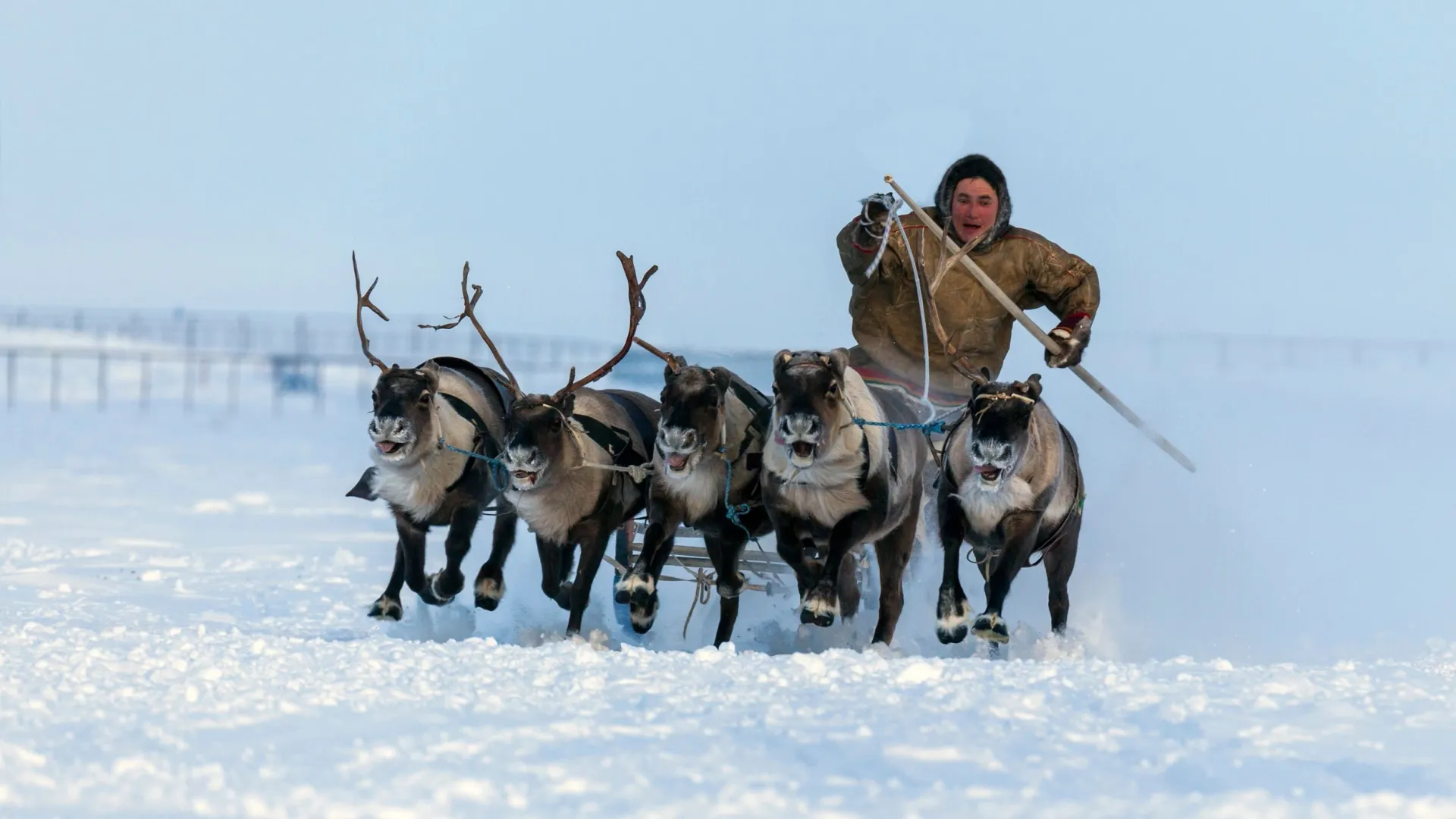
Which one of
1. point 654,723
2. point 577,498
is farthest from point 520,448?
point 654,723

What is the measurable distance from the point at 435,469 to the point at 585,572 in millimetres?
1059

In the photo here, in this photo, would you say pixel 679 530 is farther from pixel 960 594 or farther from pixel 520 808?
pixel 520 808

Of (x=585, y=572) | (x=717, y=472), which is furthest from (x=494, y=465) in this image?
(x=717, y=472)

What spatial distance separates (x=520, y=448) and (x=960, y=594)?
8.03ft

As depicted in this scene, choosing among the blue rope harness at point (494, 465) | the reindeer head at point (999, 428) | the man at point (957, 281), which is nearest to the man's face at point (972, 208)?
the man at point (957, 281)

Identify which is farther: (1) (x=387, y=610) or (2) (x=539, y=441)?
(1) (x=387, y=610)

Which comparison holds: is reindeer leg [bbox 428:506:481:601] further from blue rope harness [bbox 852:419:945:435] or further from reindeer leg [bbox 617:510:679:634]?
blue rope harness [bbox 852:419:945:435]

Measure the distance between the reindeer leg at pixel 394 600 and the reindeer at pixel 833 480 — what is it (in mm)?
2473

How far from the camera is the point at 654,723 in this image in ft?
23.7

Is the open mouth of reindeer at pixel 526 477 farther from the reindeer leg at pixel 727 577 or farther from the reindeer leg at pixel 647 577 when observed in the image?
the reindeer leg at pixel 727 577

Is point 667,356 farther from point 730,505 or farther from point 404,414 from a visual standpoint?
point 404,414

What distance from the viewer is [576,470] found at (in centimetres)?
1044

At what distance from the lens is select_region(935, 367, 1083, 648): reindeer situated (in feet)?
29.5

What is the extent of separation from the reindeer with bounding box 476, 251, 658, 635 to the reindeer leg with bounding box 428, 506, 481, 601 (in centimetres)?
32
